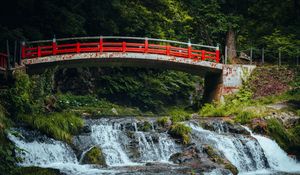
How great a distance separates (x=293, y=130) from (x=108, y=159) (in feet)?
29.1

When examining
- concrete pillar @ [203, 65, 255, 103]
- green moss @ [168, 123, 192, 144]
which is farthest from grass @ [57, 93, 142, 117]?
green moss @ [168, 123, 192, 144]

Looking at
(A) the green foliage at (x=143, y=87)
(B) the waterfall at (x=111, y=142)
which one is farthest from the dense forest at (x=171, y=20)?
(B) the waterfall at (x=111, y=142)

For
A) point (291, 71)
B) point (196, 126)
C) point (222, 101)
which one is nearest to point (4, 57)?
point (196, 126)

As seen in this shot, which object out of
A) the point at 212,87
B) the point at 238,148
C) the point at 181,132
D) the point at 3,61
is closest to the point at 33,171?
the point at 181,132

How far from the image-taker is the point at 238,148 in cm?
Answer: 1784

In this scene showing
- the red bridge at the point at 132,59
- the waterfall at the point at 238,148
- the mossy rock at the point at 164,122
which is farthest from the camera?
the red bridge at the point at 132,59

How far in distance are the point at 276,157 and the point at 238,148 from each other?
5.79ft

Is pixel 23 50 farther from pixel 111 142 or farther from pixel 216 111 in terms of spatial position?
pixel 216 111

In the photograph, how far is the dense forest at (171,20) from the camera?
23984 millimetres

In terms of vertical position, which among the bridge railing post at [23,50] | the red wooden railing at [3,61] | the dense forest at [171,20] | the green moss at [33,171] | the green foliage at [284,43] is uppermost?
the dense forest at [171,20]

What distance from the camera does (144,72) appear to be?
3441 cm

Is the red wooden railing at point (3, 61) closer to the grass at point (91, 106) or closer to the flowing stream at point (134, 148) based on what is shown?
the flowing stream at point (134, 148)

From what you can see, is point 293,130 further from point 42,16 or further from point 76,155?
point 42,16

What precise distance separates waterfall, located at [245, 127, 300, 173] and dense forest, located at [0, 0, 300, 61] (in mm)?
10105
